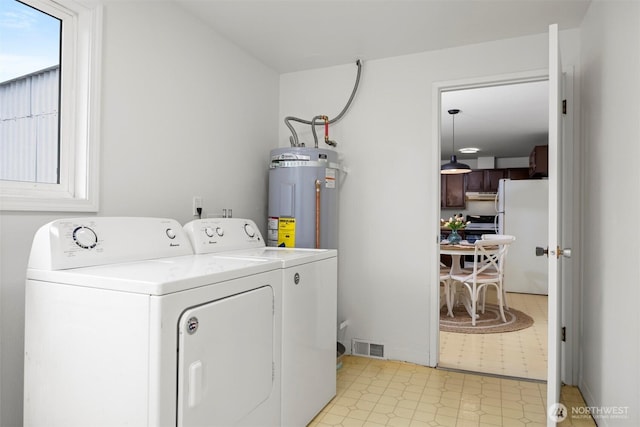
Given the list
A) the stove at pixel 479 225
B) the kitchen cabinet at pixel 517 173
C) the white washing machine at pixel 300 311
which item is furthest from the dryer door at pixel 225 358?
the kitchen cabinet at pixel 517 173

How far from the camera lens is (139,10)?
6.70ft

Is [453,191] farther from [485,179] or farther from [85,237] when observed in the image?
[85,237]

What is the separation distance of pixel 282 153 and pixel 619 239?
196 cm

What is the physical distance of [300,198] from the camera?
272 cm

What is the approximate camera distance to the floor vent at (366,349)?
2980 mm

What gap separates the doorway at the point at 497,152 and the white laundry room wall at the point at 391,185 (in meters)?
0.18

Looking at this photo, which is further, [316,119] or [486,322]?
[486,322]

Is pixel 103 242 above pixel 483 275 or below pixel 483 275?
above

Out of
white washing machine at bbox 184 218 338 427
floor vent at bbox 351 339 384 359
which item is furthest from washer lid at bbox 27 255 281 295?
floor vent at bbox 351 339 384 359

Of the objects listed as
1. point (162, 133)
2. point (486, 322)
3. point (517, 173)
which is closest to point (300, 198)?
point (162, 133)

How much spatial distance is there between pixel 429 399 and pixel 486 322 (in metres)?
2.03

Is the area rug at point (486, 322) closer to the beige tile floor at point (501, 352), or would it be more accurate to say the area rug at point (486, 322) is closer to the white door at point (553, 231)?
the beige tile floor at point (501, 352)

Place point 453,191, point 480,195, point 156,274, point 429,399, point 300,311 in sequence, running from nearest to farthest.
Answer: point 156,274 → point 300,311 → point 429,399 → point 480,195 → point 453,191

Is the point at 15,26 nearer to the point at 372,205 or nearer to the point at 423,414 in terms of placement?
the point at 372,205
